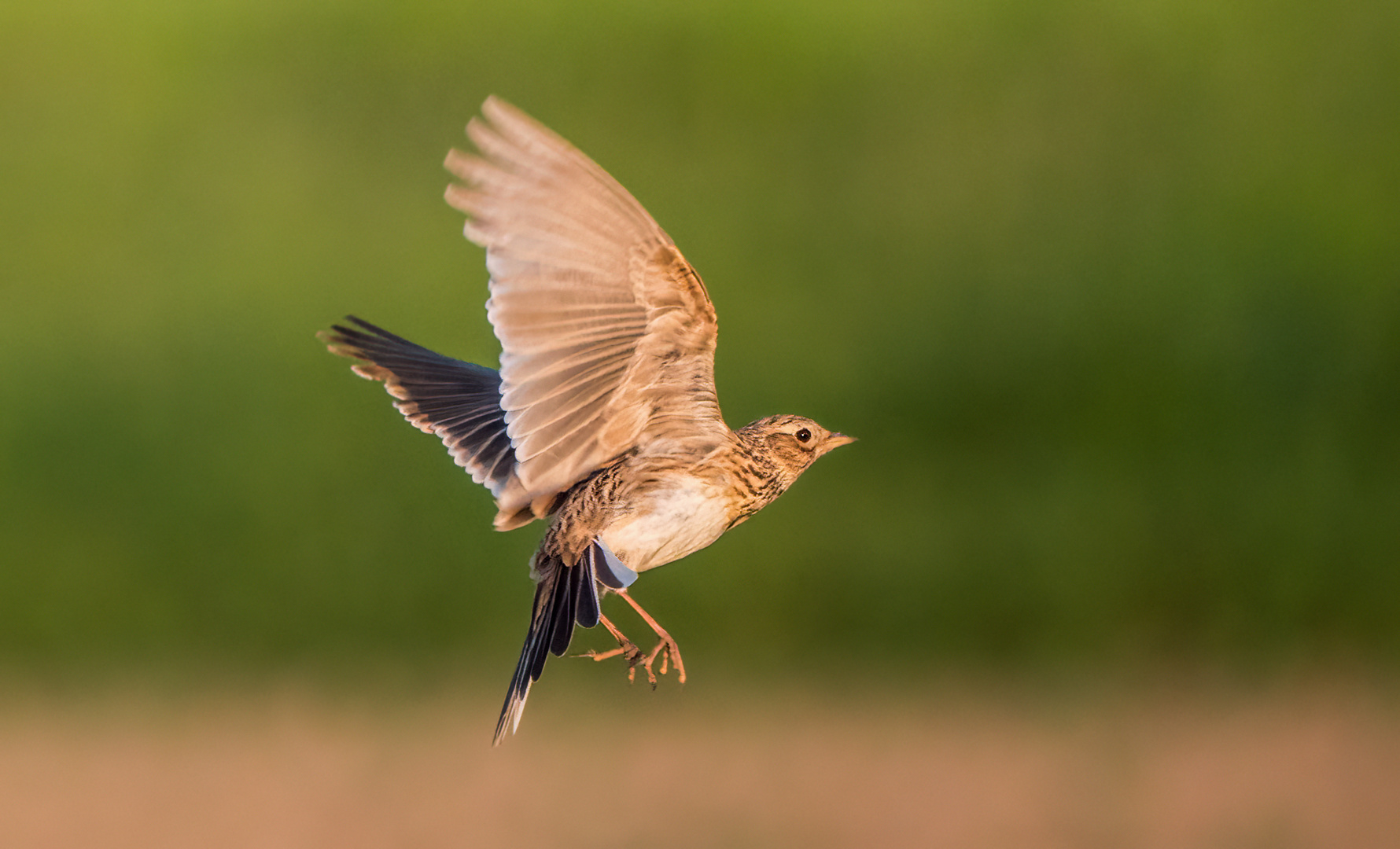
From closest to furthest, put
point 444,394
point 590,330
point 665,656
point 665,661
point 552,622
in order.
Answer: point 665,661 → point 665,656 → point 552,622 → point 590,330 → point 444,394

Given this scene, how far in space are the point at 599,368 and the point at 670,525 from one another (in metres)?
0.29

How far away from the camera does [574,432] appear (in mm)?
2312

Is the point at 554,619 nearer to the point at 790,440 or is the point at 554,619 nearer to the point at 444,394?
the point at 790,440

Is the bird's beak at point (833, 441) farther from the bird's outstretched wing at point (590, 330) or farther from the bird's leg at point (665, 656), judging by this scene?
the bird's leg at point (665, 656)

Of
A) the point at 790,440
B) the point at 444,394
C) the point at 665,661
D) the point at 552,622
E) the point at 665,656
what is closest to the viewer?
the point at 665,661

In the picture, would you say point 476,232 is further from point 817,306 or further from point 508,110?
point 817,306

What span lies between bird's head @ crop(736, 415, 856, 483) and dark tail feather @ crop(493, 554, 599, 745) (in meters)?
0.42

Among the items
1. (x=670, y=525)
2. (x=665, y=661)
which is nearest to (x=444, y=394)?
(x=670, y=525)

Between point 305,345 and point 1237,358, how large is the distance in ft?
17.5

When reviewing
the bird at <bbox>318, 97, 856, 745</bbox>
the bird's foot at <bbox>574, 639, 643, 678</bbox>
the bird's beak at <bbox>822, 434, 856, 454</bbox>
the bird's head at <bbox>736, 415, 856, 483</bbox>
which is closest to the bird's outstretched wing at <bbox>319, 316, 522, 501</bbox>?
the bird at <bbox>318, 97, 856, 745</bbox>

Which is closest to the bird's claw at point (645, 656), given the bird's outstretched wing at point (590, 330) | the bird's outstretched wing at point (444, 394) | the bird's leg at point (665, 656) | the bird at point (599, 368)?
the bird's leg at point (665, 656)

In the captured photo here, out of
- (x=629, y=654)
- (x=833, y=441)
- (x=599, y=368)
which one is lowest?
(x=629, y=654)

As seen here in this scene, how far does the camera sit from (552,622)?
2107 mm

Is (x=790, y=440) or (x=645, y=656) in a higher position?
(x=790, y=440)
